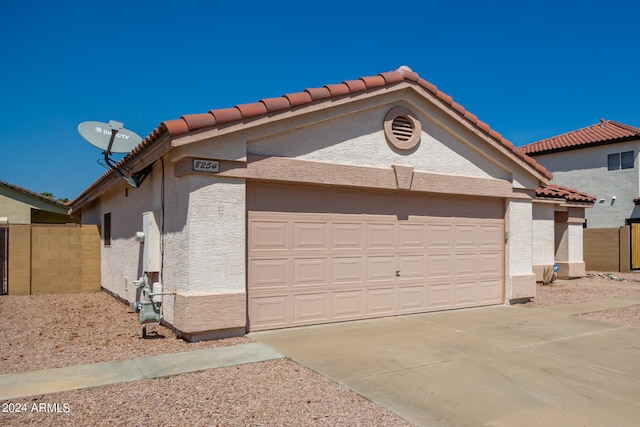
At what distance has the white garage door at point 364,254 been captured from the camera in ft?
27.5

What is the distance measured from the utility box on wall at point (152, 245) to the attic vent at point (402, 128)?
4605mm

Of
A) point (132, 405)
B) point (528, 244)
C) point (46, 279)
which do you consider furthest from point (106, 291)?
point (528, 244)

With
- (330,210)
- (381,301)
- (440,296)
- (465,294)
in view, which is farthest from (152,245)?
(465,294)

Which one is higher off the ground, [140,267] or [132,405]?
[140,267]

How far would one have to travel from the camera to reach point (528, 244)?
37.7ft

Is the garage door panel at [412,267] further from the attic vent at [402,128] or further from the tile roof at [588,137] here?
the tile roof at [588,137]

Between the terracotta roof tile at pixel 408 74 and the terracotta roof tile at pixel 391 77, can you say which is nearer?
the terracotta roof tile at pixel 391 77

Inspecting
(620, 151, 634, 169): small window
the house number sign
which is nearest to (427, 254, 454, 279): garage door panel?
the house number sign

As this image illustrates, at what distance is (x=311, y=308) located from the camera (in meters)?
8.74

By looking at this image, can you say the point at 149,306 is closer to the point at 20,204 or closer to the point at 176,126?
the point at 176,126

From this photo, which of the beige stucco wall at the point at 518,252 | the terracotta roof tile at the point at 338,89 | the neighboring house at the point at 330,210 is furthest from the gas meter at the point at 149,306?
the beige stucco wall at the point at 518,252

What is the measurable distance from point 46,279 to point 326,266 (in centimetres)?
968

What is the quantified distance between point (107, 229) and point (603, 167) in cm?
2227

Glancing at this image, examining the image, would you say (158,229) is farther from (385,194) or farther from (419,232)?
(419,232)
